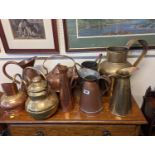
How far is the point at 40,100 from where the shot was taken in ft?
2.90

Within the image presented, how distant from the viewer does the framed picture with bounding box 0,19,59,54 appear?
1.05 metres

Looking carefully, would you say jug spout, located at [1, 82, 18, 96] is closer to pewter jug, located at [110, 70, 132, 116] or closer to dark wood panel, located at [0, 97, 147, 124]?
dark wood panel, located at [0, 97, 147, 124]

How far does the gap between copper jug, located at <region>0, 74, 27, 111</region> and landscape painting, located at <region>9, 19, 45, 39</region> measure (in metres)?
0.32

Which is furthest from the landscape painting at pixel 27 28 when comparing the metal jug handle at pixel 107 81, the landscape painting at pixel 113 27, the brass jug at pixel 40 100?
the metal jug handle at pixel 107 81

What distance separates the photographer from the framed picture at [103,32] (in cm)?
104

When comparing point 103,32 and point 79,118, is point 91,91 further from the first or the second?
point 103,32

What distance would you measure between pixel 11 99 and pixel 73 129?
1.21 ft

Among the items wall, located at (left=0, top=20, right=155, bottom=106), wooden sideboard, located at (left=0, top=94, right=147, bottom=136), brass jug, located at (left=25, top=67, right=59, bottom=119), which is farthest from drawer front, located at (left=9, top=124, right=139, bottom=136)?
wall, located at (left=0, top=20, right=155, bottom=106)

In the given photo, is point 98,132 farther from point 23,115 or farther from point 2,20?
point 2,20

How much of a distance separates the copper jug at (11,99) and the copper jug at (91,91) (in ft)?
1.10

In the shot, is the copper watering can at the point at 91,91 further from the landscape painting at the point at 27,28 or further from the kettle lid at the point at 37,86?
the landscape painting at the point at 27,28

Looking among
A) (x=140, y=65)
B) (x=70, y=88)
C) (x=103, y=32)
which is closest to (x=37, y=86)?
(x=70, y=88)
